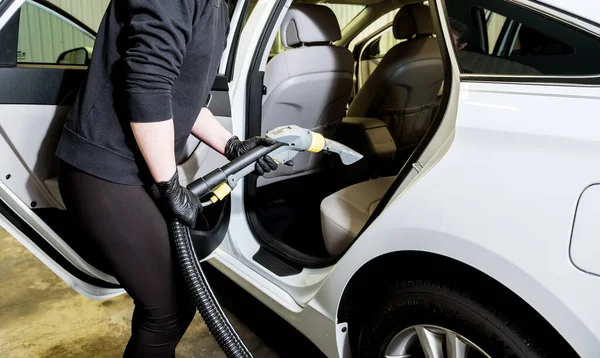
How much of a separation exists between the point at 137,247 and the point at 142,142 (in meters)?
0.30

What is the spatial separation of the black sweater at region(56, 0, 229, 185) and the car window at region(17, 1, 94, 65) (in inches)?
23.4

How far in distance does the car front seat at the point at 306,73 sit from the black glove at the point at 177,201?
2.99 feet

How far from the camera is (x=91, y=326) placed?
2205 millimetres

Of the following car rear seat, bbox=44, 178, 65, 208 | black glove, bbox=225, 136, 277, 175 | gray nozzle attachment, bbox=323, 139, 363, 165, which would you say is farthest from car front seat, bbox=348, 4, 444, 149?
car rear seat, bbox=44, 178, 65, 208

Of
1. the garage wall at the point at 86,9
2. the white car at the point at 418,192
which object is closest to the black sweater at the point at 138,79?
the white car at the point at 418,192

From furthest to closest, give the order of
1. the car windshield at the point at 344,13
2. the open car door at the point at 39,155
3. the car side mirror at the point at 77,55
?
1. the car windshield at the point at 344,13
2. the car side mirror at the point at 77,55
3. the open car door at the point at 39,155

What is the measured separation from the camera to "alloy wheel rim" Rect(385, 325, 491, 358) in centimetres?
118

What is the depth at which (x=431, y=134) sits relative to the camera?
1230 millimetres

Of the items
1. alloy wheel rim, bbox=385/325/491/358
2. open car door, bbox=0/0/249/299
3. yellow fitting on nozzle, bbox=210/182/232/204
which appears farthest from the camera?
open car door, bbox=0/0/249/299

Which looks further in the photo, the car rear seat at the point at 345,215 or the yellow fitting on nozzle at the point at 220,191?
the car rear seat at the point at 345,215

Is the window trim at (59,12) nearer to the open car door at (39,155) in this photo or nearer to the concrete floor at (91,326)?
the open car door at (39,155)

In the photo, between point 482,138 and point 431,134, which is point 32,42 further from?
point 482,138

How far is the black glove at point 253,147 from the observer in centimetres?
142

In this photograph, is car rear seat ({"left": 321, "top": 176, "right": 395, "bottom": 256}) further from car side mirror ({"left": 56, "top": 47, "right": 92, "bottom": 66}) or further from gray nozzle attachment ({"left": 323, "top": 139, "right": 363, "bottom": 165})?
car side mirror ({"left": 56, "top": 47, "right": 92, "bottom": 66})
